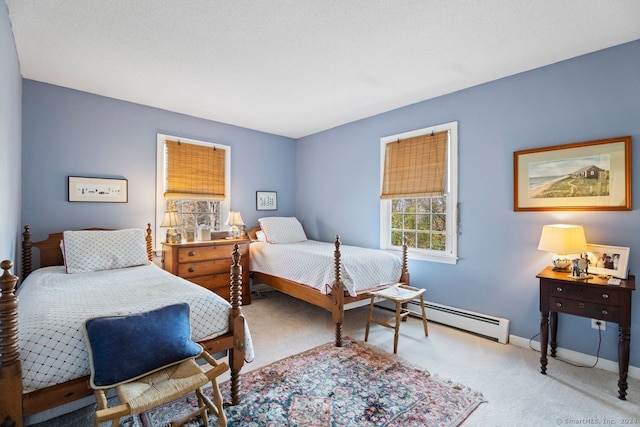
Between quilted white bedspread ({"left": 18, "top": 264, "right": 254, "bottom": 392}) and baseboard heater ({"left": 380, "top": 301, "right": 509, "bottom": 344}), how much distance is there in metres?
2.25

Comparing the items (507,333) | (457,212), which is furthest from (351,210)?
(507,333)

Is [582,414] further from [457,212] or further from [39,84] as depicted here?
[39,84]

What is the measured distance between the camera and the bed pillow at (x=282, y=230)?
450 centimetres

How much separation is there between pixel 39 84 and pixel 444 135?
429cm

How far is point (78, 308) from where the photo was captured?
69.1 inches

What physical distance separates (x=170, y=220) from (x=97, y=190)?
821 mm

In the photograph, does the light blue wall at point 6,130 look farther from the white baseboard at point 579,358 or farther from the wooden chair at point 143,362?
the white baseboard at point 579,358

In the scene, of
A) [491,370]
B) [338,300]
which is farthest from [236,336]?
[491,370]

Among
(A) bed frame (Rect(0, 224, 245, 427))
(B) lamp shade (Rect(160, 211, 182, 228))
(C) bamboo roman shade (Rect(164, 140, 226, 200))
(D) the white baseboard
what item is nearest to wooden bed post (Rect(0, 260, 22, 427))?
(A) bed frame (Rect(0, 224, 245, 427))

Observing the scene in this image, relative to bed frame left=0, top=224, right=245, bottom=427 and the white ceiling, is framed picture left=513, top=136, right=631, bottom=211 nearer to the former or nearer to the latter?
the white ceiling

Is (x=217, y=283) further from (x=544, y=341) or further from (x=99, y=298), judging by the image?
(x=544, y=341)

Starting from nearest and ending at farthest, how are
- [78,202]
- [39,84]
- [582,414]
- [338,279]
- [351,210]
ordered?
1. [582,414]
2. [338,279]
3. [39,84]
4. [78,202]
5. [351,210]

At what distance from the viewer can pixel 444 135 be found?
137 inches

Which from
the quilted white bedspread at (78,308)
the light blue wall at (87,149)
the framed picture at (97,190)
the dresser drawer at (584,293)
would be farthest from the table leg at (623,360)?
the framed picture at (97,190)
